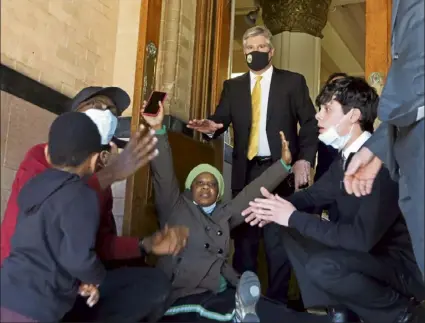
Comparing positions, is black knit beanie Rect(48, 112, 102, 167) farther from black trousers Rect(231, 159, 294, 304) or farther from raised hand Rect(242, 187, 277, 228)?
black trousers Rect(231, 159, 294, 304)

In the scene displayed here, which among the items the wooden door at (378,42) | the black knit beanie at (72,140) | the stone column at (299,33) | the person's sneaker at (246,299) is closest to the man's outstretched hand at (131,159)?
the black knit beanie at (72,140)

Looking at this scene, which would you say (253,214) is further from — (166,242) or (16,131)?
(16,131)

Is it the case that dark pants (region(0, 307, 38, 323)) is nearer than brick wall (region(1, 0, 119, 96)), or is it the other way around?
dark pants (region(0, 307, 38, 323))

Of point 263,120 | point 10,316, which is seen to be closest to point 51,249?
point 10,316

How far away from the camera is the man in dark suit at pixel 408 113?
1532 millimetres

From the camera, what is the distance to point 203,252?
2.15 meters

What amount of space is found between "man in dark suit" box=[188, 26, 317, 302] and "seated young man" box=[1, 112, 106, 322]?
121 cm

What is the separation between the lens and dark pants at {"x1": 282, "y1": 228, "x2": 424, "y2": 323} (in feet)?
6.47

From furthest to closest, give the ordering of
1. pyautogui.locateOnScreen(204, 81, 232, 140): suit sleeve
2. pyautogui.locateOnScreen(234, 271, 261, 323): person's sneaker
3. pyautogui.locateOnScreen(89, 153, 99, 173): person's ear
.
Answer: pyautogui.locateOnScreen(204, 81, 232, 140): suit sleeve < pyautogui.locateOnScreen(234, 271, 261, 323): person's sneaker < pyautogui.locateOnScreen(89, 153, 99, 173): person's ear

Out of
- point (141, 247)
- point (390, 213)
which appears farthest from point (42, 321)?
point (390, 213)

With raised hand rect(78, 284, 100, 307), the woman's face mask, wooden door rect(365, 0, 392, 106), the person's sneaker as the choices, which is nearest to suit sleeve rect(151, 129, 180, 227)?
the person's sneaker

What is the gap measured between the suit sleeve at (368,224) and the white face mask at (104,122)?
2.43ft

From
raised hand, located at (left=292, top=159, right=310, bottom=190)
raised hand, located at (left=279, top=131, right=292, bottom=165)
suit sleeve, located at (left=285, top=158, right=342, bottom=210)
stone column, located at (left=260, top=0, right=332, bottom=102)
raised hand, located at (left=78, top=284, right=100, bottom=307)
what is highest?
stone column, located at (left=260, top=0, right=332, bottom=102)

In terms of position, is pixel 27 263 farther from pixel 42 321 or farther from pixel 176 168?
pixel 176 168
